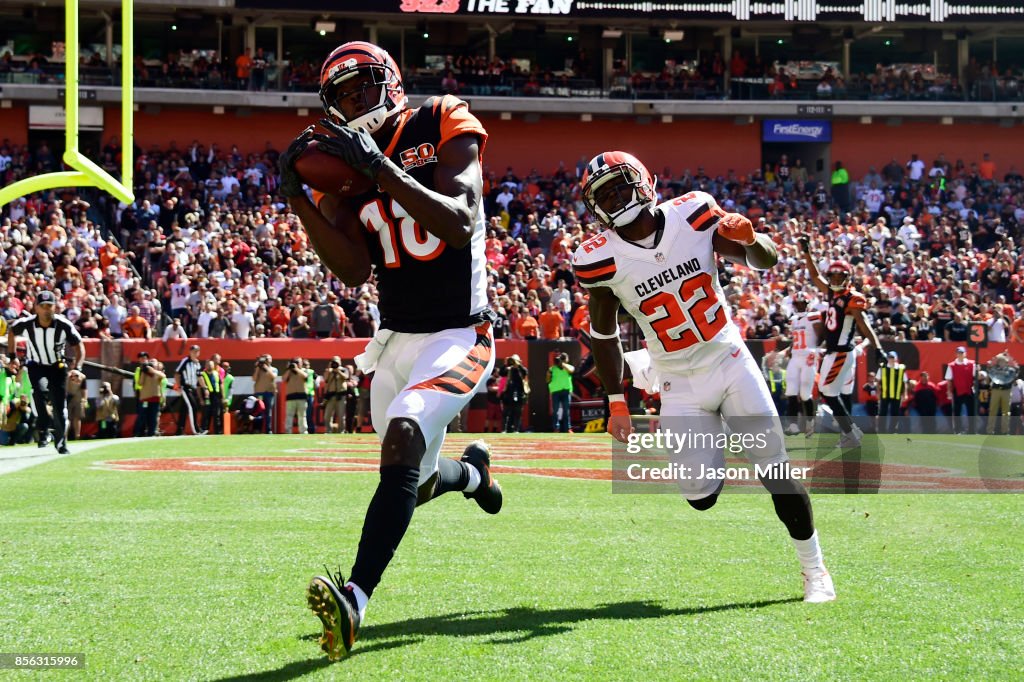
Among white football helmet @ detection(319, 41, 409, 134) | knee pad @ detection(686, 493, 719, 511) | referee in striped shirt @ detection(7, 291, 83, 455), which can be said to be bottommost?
knee pad @ detection(686, 493, 719, 511)

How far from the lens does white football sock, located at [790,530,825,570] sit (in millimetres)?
5301

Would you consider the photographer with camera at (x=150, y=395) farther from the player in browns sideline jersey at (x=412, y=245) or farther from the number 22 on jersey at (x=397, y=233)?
the number 22 on jersey at (x=397, y=233)

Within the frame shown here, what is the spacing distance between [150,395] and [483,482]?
13618 mm

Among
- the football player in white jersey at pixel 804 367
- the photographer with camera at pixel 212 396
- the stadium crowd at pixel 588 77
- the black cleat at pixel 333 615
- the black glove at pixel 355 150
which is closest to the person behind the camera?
the black cleat at pixel 333 615

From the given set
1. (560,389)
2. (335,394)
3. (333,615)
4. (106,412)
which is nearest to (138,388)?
(106,412)

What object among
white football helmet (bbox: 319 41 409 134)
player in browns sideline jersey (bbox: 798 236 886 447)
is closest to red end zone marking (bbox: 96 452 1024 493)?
player in browns sideline jersey (bbox: 798 236 886 447)

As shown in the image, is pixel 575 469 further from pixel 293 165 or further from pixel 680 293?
pixel 293 165

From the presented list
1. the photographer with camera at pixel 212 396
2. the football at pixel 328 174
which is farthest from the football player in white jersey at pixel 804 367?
the football at pixel 328 174

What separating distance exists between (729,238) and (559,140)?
99.9 ft

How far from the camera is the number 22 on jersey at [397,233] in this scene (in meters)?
4.88

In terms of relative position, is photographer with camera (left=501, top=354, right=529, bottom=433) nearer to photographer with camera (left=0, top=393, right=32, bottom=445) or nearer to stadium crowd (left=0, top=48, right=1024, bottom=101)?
photographer with camera (left=0, top=393, right=32, bottom=445)

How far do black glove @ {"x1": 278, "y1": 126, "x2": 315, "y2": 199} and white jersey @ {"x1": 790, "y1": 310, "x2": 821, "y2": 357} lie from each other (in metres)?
12.1

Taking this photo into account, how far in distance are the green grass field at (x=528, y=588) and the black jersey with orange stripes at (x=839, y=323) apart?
17.0 feet

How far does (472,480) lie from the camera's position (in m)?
5.94
